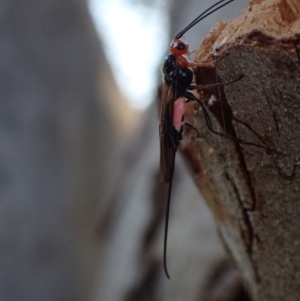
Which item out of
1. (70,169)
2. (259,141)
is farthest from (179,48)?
(70,169)

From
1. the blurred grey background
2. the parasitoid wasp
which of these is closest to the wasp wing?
the parasitoid wasp

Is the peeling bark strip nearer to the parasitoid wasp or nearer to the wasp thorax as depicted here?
the parasitoid wasp

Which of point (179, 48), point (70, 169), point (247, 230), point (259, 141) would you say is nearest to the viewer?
point (259, 141)

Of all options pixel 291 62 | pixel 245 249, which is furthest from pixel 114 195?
pixel 291 62

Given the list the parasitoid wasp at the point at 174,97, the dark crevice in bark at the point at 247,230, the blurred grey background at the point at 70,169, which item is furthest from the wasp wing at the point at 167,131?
the blurred grey background at the point at 70,169

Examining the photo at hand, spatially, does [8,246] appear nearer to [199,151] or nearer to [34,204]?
[34,204]

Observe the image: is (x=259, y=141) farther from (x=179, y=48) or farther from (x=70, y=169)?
(x=70, y=169)

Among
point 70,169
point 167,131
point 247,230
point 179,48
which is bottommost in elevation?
point 70,169

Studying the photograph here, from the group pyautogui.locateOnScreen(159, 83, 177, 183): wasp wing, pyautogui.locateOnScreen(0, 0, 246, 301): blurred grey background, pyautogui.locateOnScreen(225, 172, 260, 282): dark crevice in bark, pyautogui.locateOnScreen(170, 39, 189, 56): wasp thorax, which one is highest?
pyautogui.locateOnScreen(170, 39, 189, 56): wasp thorax
